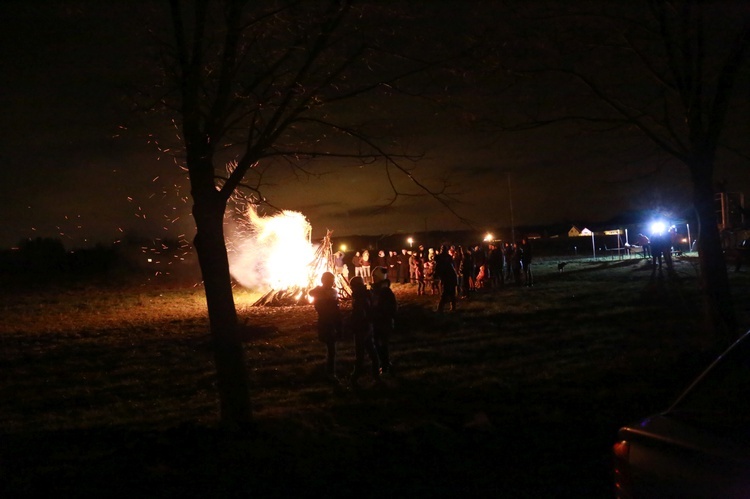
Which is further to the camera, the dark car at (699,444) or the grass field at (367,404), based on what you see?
the grass field at (367,404)

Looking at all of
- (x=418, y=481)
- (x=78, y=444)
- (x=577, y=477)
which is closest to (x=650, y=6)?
(x=577, y=477)

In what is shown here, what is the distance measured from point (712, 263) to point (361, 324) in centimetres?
553

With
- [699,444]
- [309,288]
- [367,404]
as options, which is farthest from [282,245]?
[699,444]

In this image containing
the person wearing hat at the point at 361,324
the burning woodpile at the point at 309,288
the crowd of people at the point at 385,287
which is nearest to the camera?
the person wearing hat at the point at 361,324

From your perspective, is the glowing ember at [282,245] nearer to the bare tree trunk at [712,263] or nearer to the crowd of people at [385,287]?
the crowd of people at [385,287]

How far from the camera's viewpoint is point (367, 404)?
8.51 meters

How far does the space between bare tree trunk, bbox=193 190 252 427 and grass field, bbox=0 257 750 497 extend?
0.38 metres

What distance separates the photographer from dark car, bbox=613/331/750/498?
2627mm

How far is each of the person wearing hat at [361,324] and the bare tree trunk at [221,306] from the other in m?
3.07

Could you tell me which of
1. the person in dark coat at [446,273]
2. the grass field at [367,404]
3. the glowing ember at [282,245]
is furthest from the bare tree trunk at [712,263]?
the glowing ember at [282,245]

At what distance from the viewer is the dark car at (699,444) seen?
2.63 meters

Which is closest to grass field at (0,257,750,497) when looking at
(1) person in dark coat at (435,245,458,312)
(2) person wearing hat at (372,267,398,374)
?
(2) person wearing hat at (372,267,398,374)

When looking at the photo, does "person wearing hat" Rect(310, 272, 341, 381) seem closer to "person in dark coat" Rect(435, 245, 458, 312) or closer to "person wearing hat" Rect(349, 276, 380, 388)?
"person wearing hat" Rect(349, 276, 380, 388)

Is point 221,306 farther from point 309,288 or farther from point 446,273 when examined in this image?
point 309,288
